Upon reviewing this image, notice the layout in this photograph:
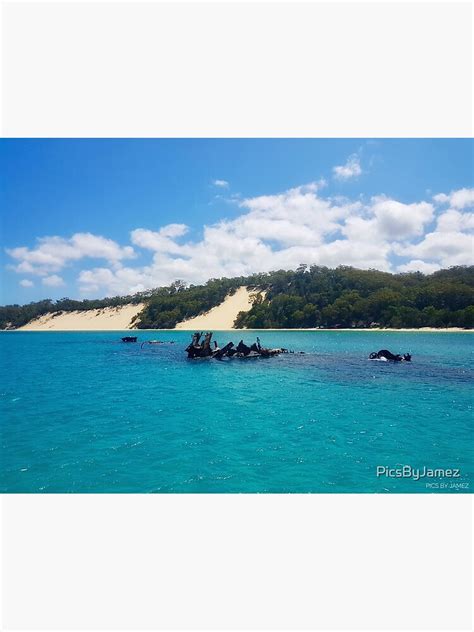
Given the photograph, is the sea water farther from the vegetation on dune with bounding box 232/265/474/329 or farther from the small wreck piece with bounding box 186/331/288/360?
the vegetation on dune with bounding box 232/265/474/329

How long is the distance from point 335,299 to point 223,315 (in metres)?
46.9

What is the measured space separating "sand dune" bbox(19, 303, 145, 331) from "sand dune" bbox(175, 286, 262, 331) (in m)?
37.4

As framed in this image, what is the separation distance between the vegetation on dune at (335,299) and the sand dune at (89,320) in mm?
16698

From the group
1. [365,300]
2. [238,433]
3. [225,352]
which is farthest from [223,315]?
[238,433]

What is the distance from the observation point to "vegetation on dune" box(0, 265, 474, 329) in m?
97.6

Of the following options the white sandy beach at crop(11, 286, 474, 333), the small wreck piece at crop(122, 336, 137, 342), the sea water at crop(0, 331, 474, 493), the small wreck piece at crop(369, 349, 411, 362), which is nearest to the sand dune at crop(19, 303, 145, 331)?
the white sandy beach at crop(11, 286, 474, 333)

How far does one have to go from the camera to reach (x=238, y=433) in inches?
634

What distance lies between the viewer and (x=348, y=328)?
361ft

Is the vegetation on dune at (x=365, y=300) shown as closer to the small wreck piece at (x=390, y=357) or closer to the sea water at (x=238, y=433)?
the small wreck piece at (x=390, y=357)

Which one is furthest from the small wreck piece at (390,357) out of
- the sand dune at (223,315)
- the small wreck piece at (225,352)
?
the sand dune at (223,315)

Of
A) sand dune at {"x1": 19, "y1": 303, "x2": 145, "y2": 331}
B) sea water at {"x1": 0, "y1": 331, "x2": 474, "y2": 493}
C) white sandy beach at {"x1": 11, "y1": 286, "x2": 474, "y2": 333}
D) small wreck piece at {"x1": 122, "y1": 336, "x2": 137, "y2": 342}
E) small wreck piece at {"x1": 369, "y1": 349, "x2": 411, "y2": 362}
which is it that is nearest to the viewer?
sea water at {"x1": 0, "y1": 331, "x2": 474, "y2": 493}

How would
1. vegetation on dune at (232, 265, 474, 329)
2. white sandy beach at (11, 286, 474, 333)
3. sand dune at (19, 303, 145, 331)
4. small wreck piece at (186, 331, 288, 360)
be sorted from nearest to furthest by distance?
small wreck piece at (186, 331, 288, 360) < vegetation on dune at (232, 265, 474, 329) < white sandy beach at (11, 286, 474, 333) < sand dune at (19, 303, 145, 331)

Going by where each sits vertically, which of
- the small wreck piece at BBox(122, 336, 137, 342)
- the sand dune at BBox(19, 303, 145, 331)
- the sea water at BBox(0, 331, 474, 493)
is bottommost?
the sea water at BBox(0, 331, 474, 493)

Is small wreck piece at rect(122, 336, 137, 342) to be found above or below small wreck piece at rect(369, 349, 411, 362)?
above
